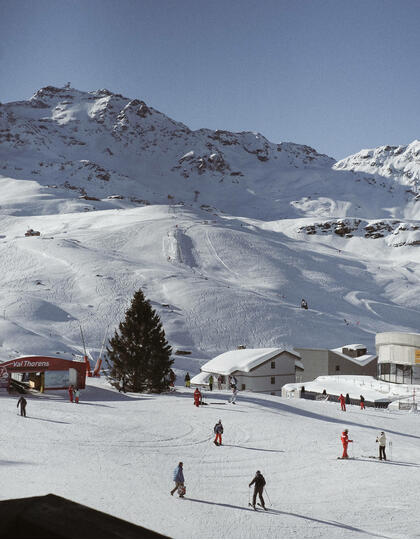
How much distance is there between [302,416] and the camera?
35938 mm

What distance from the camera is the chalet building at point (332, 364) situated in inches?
2586

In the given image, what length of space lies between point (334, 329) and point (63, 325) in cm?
4133

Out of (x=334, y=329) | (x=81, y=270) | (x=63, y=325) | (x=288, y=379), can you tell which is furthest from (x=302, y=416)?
(x=81, y=270)

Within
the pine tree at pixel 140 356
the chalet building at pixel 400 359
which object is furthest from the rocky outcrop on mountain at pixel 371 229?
the pine tree at pixel 140 356

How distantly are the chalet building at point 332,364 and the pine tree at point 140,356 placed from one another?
1009 inches

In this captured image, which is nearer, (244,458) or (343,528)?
(343,528)

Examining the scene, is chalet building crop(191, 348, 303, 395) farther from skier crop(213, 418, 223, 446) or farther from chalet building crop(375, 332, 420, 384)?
skier crop(213, 418, 223, 446)

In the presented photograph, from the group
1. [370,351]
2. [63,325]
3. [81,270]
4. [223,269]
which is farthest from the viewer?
[223,269]

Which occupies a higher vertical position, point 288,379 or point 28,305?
point 28,305

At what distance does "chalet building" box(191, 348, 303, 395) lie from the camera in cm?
5688

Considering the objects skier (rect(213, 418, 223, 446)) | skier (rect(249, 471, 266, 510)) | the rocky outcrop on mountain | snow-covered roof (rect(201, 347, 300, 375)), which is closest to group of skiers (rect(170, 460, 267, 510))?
skier (rect(249, 471, 266, 510))

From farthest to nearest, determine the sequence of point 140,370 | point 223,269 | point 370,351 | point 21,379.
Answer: point 223,269 < point 370,351 < point 140,370 < point 21,379

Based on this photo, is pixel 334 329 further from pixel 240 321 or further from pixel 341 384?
pixel 341 384

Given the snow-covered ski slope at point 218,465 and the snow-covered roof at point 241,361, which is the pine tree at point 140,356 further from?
the snow-covered roof at point 241,361
